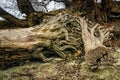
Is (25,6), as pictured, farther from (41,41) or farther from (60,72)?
(60,72)

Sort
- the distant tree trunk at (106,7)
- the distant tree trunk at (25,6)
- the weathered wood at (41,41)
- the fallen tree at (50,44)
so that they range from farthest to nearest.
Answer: the distant tree trunk at (106,7), the distant tree trunk at (25,6), the weathered wood at (41,41), the fallen tree at (50,44)

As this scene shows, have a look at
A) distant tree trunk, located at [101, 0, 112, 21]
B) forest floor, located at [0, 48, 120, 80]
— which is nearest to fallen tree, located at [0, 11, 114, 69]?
forest floor, located at [0, 48, 120, 80]

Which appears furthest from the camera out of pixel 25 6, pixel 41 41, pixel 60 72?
pixel 25 6

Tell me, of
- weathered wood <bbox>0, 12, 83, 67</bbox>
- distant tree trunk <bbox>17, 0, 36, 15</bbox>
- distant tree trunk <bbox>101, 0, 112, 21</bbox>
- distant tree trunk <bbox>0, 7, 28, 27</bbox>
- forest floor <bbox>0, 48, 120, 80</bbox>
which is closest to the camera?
forest floor <bbox>0, 48, 120, 80</bbox>

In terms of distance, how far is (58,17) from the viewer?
7.76m

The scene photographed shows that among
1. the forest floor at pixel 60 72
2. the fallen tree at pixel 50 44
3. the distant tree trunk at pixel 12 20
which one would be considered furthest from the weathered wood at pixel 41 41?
the distant tree trunk at pixel 12 20

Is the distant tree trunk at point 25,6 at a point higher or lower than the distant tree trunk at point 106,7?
higher

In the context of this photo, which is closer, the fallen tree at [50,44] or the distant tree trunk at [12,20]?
the fallen tree at [50,44]

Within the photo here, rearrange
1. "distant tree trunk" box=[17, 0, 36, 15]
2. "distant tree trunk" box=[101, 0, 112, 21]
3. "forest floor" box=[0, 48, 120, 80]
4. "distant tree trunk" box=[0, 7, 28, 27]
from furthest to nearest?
"distant tree trunk" box=[101, 0, 112, 21] < "distant tree trunk" box=[17, 0, 36, 15] < "distant tree trunk" box=[0, 7, 28, 27] < "forest floor" box=[0, 48, 120, 80]

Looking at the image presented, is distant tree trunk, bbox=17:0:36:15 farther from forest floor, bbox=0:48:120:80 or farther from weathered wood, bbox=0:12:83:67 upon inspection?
forest floor, bbox=0:48:120:80

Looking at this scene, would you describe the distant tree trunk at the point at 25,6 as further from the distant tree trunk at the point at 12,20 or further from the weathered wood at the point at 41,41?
the weathered wood at the point at 41,41

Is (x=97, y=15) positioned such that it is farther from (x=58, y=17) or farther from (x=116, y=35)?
(x=58, y=17)

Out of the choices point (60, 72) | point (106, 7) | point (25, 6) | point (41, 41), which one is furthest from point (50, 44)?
point (106, 7)

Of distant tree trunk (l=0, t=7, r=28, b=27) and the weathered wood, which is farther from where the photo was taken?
distant tree trunk (l=0, t=7, r=28, b=27)
